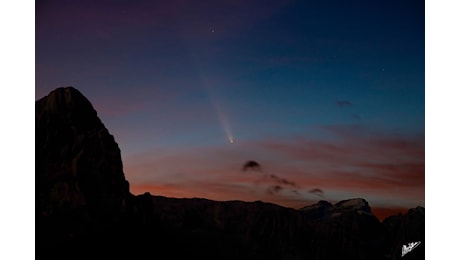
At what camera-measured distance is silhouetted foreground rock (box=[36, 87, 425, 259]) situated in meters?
6.93

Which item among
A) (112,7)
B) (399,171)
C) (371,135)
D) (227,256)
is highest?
(112,7)

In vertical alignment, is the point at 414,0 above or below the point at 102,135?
above

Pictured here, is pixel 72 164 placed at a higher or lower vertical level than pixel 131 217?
higher

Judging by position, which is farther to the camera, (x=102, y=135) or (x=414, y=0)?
(x=414, y=0)

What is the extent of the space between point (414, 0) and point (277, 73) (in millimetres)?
2042

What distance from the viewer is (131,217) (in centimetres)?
700

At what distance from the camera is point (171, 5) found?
7.10 metres

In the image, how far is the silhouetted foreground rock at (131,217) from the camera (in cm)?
693

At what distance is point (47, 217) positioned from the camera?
273 inches

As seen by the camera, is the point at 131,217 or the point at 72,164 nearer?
the point at 131,217

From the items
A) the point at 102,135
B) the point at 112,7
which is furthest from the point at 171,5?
the point at 102,135

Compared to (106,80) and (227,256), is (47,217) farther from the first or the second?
(227,256)
